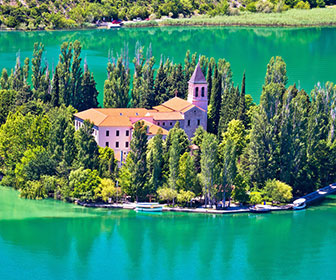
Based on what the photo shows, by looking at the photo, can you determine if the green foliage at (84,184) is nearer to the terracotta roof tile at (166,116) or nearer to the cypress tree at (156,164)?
the cypress tree at (156,164)

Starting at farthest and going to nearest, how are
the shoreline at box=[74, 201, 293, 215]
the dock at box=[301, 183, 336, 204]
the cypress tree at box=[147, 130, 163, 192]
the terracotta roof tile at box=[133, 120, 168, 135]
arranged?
1. the terracotta roof tile at box=[133, 120, 168, 135]
2. the dock at box=[301, 183, 336, 204]
3. the cypress tree at box=[147, 130, 163, 192]
4. the shoreline at box=[74, 201, 293, 215]

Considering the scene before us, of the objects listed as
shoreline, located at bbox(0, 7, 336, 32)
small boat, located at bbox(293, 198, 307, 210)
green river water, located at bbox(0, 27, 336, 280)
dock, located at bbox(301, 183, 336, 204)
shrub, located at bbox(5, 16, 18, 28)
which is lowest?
green river water, located at bbox(0, 27, 336, 280)

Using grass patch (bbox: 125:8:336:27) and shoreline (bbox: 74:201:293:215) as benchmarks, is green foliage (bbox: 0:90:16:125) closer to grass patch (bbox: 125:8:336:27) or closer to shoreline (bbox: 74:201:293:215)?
shoreline (bbox: 74:201:293:215)

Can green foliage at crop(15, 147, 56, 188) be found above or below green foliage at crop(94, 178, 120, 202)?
above

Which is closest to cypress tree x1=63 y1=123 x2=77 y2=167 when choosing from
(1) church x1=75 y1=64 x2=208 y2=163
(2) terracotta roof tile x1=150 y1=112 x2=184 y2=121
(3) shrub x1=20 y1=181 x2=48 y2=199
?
(3) shrub x1=20 y1=181 x2=48 y2=199

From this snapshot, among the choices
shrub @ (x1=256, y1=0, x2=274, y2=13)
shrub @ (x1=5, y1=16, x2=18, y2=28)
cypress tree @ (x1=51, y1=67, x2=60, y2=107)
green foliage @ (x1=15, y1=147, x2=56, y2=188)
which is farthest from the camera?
shrub @ (x1=256, y1=0, x2=274, y2=13)

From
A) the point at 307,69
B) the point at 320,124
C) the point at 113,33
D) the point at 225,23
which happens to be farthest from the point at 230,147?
the point at 225,23

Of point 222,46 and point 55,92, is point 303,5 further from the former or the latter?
point 55,92

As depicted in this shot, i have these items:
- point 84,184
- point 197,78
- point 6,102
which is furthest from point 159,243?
point 6,102
